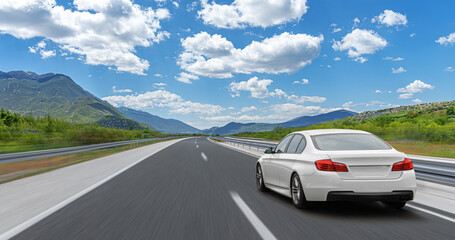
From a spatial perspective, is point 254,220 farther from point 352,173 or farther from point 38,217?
point 38,217

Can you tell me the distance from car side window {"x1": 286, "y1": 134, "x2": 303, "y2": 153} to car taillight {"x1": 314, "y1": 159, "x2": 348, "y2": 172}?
1167 millimetres

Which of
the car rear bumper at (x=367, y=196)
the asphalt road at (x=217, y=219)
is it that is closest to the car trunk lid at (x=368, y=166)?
the car rear bumper at (x=367, y=196)

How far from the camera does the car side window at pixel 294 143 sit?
6.56 m

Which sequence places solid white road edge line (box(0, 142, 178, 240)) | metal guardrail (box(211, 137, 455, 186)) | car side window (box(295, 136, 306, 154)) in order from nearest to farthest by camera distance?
solid white road edge line (box(0, 142, 178, 240))
car side window (box(295, 136, 306, 154))
metal guardrail (box(211, 137, 455, 186))

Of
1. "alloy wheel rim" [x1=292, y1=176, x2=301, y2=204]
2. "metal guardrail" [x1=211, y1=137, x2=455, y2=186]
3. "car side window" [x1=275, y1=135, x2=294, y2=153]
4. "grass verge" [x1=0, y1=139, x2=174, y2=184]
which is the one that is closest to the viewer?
"alloy wheel rim" [x1=292, y1=176, x2=301, y2=204]

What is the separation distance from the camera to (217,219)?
196 inches

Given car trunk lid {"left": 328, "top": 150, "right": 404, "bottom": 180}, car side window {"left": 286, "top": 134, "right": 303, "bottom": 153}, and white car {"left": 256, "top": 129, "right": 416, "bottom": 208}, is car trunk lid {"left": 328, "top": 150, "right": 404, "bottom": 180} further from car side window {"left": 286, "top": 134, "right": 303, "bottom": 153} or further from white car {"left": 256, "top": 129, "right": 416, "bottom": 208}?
car side window {"left": 286, "top": 134, "right": 303, "bottom": 153}

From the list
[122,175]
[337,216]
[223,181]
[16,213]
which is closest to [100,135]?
[122,175]

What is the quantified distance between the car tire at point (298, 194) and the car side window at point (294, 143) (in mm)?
705

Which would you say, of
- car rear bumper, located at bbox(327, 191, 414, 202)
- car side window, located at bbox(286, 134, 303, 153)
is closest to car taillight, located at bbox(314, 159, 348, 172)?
car rear bumper, located at bbox(327, 191, 414, 202)

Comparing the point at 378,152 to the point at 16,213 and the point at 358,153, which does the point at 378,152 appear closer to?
the point at 358,153

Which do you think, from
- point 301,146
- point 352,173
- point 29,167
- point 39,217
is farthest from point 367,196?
point 29,167

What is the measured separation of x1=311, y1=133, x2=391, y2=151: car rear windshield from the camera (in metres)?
5.64

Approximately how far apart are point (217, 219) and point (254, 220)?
555 millimetres
